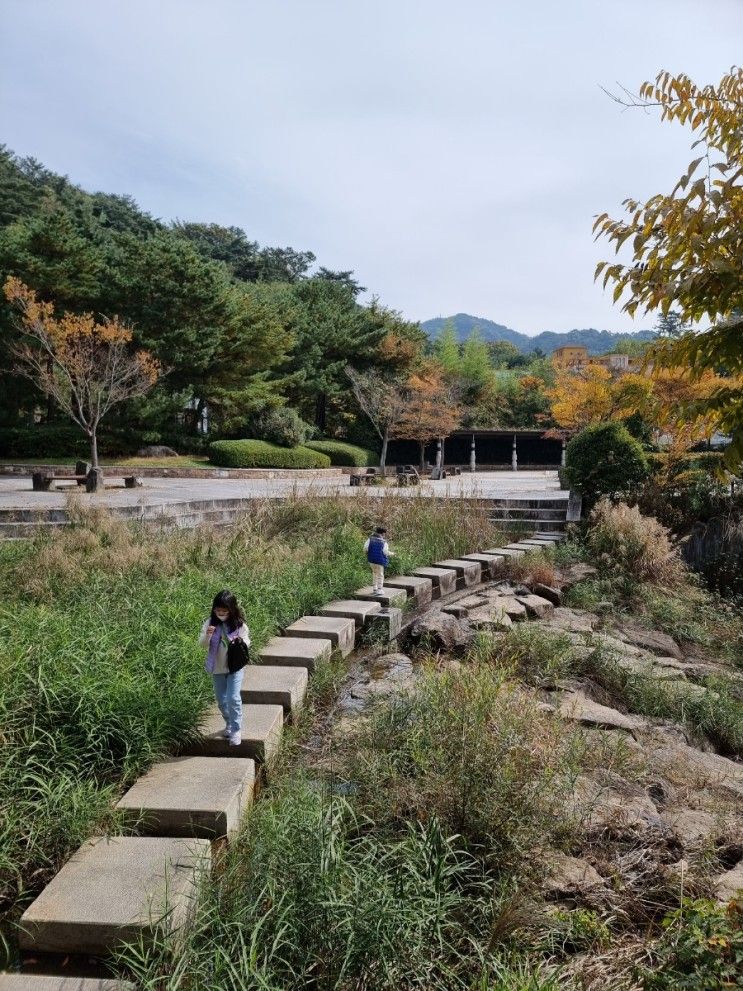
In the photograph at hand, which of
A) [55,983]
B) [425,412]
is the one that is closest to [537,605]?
[55,983]

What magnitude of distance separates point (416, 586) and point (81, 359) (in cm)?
1505

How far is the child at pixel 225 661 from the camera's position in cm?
349

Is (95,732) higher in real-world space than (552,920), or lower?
higher

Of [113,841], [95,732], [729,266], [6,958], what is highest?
[729,266]

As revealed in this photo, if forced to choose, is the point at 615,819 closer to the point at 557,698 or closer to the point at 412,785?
the point at 412,785

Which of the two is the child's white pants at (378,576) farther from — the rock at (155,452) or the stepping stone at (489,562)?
the rock at (155,452)

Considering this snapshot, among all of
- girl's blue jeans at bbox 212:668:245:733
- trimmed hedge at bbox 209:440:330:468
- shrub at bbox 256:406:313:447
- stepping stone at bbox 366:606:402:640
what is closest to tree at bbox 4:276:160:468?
trimmed hedge at bbox 209:440:330:468

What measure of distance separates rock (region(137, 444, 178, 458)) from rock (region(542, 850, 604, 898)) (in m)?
23.9

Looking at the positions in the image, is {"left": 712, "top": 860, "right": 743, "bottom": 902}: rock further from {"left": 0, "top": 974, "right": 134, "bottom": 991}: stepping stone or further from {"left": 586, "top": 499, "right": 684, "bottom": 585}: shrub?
{"left": 586, "top": 499, "right": 684, "bottom": 585}: shrub

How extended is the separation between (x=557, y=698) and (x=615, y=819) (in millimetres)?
1434

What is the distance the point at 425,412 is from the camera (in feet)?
97.4

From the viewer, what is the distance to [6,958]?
7.56 ft

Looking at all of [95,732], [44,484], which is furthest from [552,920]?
[44,484]

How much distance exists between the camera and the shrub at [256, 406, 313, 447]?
2762 cm
